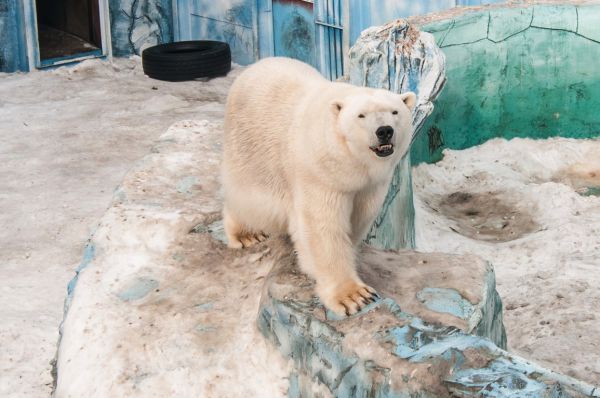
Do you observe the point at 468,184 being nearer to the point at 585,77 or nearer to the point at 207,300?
the point at 585,77

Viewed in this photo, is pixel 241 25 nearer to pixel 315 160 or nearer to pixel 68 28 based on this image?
pixel 68 28

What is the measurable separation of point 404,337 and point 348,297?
312mm

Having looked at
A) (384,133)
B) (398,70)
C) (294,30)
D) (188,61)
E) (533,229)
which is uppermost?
(384,133)

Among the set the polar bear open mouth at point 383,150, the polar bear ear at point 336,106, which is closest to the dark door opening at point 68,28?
the polar bear ear at point 336,106

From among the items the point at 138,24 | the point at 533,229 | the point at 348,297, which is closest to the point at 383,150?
the point at 348,297

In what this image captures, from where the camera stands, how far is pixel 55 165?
703 centimetres

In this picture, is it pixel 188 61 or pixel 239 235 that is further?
pixel 188 61

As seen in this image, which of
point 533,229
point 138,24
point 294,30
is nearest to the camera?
point 533,229

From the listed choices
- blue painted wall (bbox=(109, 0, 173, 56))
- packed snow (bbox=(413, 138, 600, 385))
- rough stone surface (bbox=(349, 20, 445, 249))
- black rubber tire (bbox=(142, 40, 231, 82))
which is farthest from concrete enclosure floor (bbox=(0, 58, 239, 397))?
packed snow (bbox=(413, 138, 600, 385))

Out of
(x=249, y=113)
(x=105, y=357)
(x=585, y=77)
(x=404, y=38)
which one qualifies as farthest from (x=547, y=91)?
(x=105, y=357)

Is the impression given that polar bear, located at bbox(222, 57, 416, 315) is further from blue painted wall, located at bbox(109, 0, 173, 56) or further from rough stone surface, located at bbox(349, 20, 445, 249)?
blue painted wall, located at bbox(109, 0, 173, 56)

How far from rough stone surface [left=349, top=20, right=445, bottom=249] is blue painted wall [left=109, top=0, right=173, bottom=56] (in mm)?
5285

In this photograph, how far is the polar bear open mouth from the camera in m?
2.78

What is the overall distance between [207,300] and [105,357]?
44 cm
